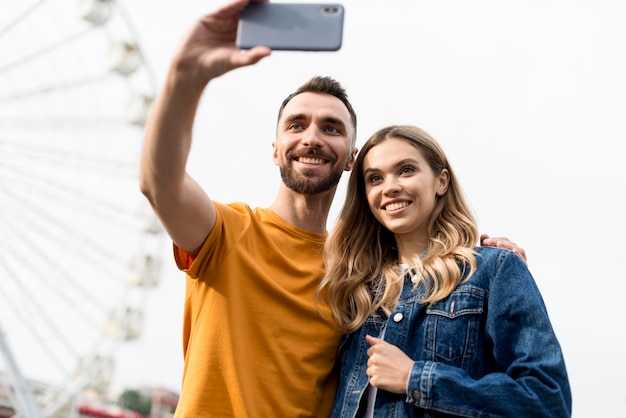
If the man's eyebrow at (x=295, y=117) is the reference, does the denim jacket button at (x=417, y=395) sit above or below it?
below

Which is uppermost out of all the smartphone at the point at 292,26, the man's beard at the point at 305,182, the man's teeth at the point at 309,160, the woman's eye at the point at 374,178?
the smartphone at the point at 292,26

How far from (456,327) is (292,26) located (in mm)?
1216

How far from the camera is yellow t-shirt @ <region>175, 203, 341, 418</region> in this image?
2.88 metres

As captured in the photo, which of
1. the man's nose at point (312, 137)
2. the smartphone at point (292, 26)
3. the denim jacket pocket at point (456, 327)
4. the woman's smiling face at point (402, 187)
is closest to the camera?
the smartphone at point (292, 26)

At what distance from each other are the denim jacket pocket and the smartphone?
43.5 inches

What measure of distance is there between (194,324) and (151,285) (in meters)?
12.1

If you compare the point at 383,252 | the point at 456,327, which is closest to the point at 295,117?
the point at 383,252

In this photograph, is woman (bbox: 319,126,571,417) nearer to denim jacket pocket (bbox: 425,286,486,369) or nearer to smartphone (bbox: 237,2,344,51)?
denim jacket pocket (bbox: 425,286,486,369)

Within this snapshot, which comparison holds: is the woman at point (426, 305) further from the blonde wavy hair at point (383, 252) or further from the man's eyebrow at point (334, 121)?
the man's eyebrow at point (334, 121)

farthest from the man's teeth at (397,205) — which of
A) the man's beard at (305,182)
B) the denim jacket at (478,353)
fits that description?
the man's beard at (305,182)

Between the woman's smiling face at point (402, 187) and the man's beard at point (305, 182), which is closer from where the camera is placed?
the woman's smiling face at point (402, 187)

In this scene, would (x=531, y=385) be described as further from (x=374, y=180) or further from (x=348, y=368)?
(x=374, y=180)

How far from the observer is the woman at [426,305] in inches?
96.3

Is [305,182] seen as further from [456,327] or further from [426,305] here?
[456,327]
